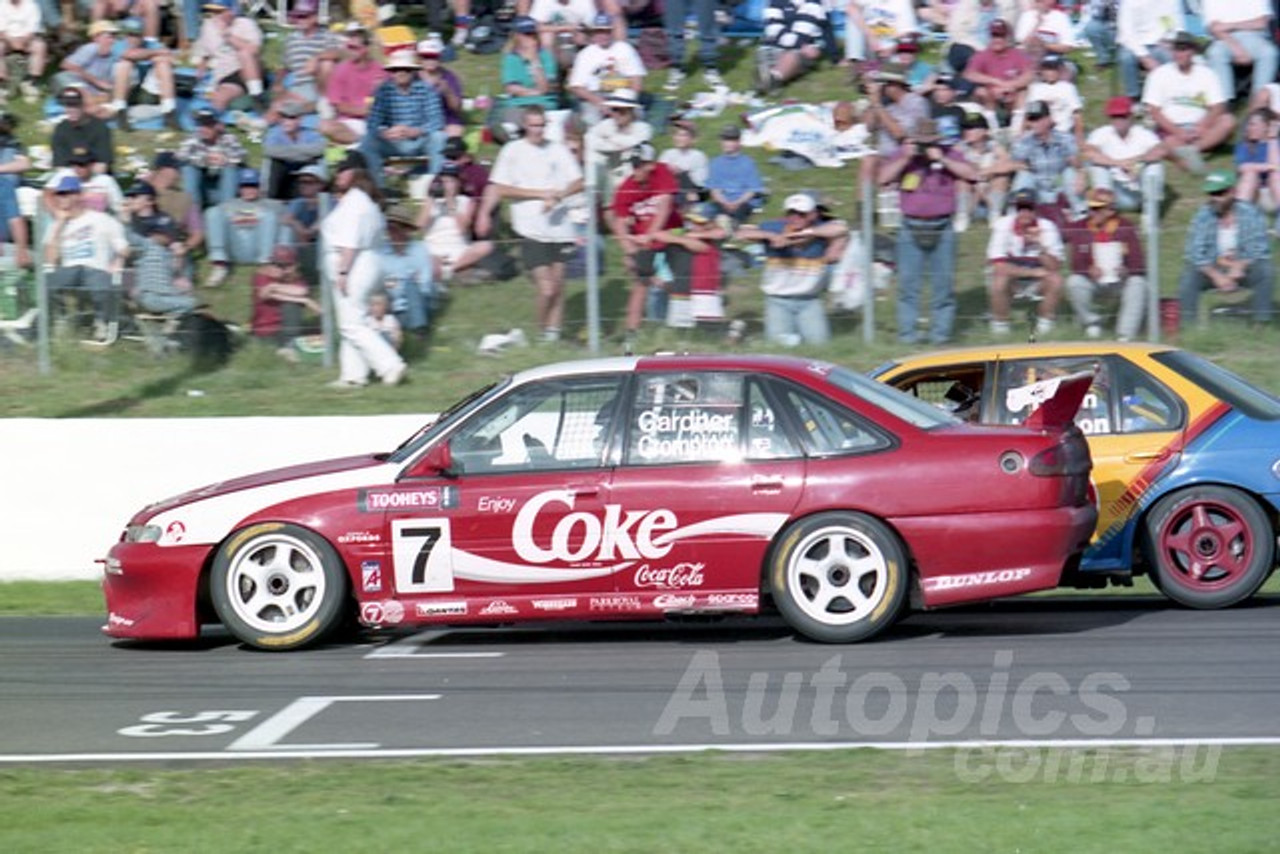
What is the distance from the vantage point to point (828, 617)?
380 inches

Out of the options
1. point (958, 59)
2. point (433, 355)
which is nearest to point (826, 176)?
point (958, 59)

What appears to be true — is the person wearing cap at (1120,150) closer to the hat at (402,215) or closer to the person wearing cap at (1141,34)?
the person wearing cap at (1141,34)

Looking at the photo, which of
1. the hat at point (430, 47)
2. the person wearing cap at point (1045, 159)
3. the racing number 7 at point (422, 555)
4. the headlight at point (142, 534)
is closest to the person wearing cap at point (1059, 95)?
the person wearing cap at point (1045, 159)

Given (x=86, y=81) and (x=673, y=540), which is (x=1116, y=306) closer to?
(x=673, y=540)

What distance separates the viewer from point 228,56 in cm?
2009

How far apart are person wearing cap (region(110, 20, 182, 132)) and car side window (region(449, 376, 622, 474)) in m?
10.7

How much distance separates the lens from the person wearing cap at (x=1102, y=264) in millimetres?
16125

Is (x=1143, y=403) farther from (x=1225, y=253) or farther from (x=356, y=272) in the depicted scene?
(x=356, y=272)

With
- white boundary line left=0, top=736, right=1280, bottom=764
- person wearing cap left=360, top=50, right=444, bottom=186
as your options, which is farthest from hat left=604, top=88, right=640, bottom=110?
white boundary line left=0, top=736, right=1280, bottom=764

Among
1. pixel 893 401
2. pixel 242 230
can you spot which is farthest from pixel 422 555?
pixel 242 230

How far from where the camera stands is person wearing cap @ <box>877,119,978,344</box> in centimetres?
1636

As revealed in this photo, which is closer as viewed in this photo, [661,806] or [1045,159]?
[661,806]

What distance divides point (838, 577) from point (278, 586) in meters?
2.67

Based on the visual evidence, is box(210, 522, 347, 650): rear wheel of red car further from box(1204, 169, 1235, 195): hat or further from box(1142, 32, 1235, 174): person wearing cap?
box(1142, 32, 1235, 174): person wearing cap
